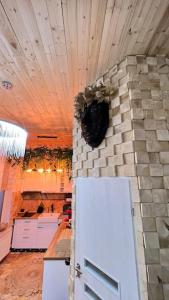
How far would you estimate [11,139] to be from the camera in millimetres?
1900

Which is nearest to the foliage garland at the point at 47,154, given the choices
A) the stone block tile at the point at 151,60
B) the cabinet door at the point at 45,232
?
the cabinet door at the point at 45,232

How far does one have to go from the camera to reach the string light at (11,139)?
181cm

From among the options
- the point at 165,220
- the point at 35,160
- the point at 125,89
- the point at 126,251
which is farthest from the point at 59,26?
the point at 35,160

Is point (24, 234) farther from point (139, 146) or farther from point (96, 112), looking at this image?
point (139, 146)

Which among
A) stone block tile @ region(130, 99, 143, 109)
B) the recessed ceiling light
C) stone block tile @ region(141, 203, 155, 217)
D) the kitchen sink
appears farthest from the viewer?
the kitchen sink

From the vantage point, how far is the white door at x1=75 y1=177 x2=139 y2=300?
1231 millimetres

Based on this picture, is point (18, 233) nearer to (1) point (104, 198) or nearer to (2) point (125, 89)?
(1) point (104, 198)

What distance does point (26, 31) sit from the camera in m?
1.34

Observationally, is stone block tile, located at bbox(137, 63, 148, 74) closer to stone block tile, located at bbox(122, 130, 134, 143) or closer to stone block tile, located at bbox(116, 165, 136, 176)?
stone block tile, located at bbox(122, 130, 134, 143)

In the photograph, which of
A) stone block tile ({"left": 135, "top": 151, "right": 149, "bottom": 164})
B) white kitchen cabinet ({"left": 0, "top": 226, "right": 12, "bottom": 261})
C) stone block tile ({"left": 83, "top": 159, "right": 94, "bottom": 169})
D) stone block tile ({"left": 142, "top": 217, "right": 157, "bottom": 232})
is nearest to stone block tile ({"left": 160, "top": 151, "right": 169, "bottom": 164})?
stone block tile ({"left": 135, "top": 151, "right": 149, "bottom": 164})

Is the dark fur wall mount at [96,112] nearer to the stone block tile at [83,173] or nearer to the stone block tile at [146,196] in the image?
the stone block tile at [83,173]

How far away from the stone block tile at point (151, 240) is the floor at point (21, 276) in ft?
7.43

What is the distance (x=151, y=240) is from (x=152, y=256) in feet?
0.32

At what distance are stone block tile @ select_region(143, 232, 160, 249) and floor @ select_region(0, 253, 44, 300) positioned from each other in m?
2.26
